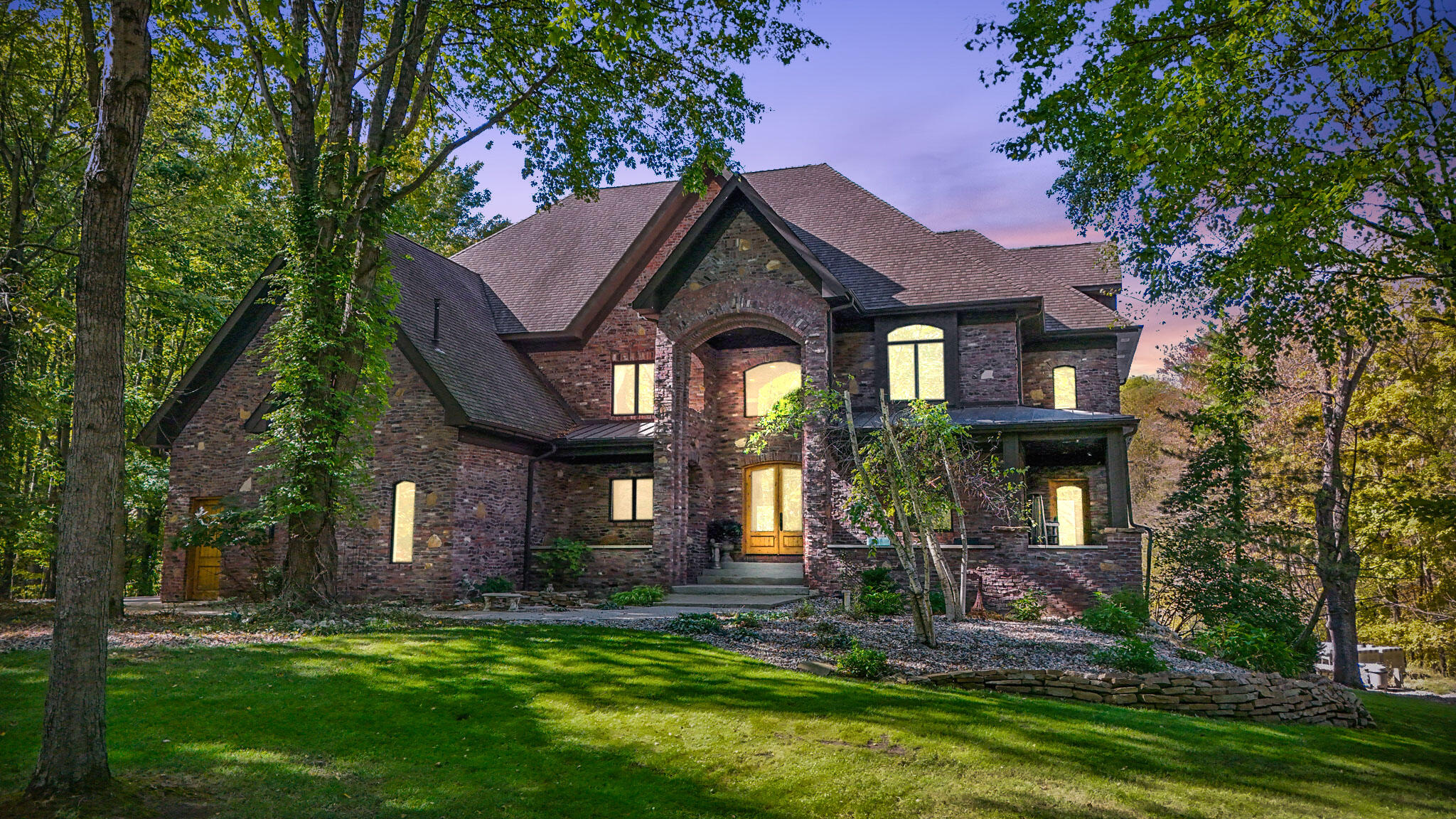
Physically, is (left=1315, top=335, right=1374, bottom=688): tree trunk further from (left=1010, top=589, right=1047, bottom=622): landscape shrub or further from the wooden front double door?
the wooden front double door

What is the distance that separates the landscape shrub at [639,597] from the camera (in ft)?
51.5

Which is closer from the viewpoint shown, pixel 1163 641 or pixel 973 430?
→ pixel 1163 641

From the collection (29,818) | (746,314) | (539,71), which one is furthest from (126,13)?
→ (746,314)

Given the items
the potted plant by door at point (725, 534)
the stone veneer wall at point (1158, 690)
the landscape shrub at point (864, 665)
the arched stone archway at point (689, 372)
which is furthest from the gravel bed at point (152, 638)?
the potted plant by door at point (725, 534)

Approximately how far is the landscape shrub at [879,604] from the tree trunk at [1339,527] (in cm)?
905

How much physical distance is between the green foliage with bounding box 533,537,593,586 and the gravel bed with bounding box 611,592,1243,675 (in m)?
5.80

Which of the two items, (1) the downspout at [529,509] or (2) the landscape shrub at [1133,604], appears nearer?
(2) the landscape shrub at [1133,604]

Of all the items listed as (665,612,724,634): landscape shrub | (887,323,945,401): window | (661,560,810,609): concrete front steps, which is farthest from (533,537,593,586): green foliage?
(887,323,945,401): window

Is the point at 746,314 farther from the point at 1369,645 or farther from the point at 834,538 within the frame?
the point at 1369,645

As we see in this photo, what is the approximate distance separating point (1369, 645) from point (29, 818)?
103 ft

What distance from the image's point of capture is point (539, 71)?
14.5 meters

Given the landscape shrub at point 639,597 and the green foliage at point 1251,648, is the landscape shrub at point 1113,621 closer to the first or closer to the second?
the green foliage at point 1251,648

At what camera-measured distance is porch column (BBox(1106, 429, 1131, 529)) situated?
16.1 m

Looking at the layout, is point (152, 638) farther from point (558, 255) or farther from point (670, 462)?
point (558, 255)
